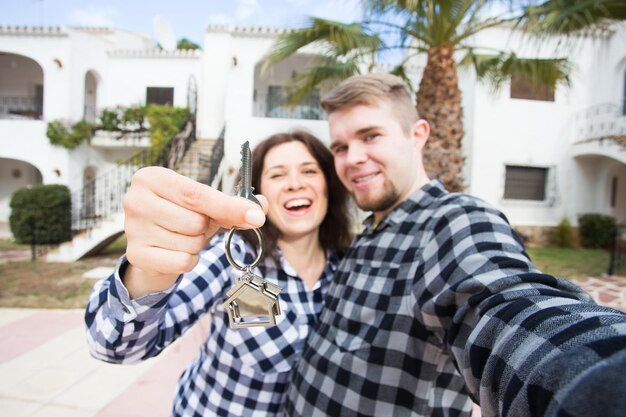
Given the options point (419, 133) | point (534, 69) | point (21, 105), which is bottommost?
point (419, 133)

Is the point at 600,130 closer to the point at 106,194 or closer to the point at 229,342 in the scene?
the point at 229,342

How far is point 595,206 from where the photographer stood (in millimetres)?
13539

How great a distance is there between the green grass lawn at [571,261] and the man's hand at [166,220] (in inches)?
356

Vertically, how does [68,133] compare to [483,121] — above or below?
below

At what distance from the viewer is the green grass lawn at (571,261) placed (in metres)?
8.75

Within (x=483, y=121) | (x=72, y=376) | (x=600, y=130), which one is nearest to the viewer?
(x=72, y=376)

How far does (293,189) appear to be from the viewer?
5.37ft

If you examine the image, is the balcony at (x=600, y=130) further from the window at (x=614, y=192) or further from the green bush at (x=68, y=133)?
the green bush at (x=68, y=133)

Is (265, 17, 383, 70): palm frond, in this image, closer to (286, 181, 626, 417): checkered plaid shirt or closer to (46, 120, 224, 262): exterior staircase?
(46, 120, 224, 262): exterior staircase

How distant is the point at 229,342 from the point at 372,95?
116cm

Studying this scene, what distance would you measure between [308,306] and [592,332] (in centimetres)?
117

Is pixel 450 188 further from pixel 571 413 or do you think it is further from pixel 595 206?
pixel 595 206

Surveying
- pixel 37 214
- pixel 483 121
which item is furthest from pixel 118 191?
pixel 483 121

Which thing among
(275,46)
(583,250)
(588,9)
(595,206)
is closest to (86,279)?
(275,46)
